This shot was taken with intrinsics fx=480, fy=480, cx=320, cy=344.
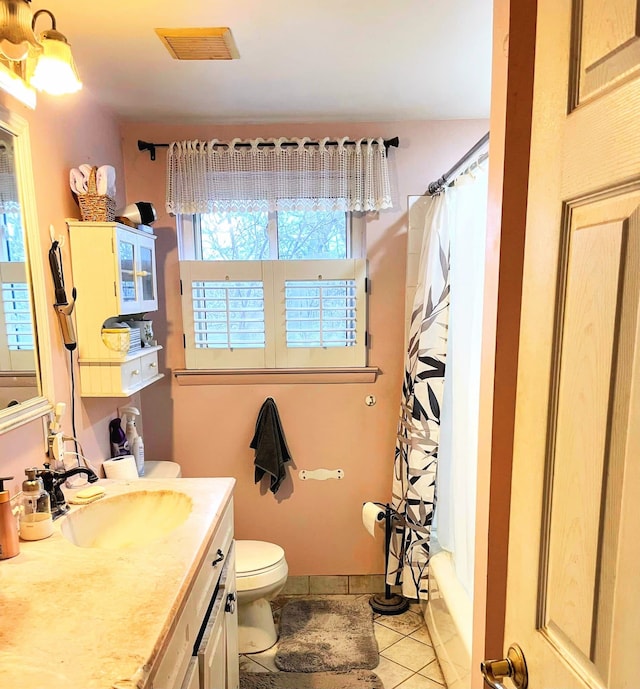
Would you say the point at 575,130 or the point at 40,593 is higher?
the point at 575,130

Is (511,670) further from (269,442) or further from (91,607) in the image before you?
(269,442)

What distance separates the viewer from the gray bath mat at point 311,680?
1963 millimetres

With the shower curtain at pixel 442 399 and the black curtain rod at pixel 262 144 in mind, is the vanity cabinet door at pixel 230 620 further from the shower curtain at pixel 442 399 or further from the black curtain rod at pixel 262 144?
the black curtain rod at pixel 262 144

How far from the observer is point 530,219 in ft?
2.69

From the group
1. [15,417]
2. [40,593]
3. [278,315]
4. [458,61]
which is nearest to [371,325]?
[278,315]

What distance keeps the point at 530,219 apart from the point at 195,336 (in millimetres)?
1906

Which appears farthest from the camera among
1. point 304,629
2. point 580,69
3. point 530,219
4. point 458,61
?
point 304,629

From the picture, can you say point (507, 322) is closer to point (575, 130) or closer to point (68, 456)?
point (575, 130)

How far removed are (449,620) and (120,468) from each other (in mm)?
1432

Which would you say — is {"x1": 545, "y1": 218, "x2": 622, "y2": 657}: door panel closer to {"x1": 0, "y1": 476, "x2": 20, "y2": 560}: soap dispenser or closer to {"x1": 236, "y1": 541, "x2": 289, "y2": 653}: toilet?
{"x1": 0, "y1": 476, "x2": 20, "y2": 560}: soap dispenser

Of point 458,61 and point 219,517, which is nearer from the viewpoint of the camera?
point 219,517

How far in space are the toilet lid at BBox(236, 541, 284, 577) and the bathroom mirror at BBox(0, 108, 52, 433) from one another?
1047 mm

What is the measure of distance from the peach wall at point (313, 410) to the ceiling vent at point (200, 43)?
0.72 meters

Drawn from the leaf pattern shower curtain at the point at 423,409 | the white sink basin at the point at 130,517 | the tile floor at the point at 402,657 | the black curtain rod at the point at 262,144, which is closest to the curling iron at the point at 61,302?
the white sink basin at the point at 130,517
